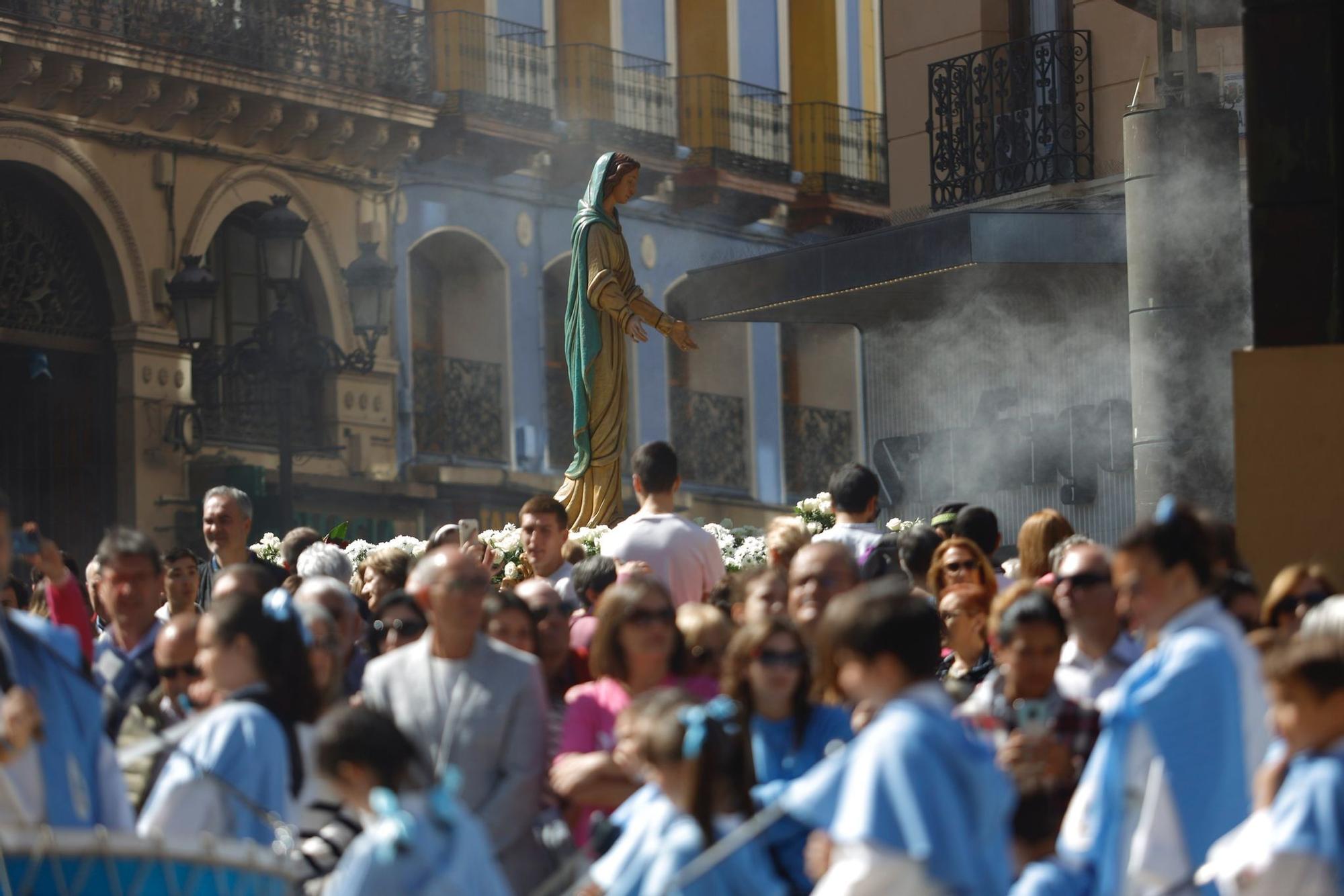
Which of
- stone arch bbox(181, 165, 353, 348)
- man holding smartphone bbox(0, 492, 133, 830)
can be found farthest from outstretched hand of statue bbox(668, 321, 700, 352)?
stone arch bbox(181, 165, 353, 348)

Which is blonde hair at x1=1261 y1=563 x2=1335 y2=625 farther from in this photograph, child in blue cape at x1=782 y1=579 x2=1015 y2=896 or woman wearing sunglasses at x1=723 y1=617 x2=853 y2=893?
child in blue cape at x1=782 y1=579 x2=1015 y2=896

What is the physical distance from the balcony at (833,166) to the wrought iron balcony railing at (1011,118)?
12464 mm

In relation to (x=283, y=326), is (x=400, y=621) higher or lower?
lower

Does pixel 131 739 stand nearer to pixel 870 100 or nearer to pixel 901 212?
pixel 901 212

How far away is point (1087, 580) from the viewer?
682 centimetres

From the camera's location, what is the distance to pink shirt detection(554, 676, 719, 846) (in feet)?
22.5

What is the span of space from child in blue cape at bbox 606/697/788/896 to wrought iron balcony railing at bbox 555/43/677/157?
2201cm

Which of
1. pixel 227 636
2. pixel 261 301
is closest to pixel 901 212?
pixel 261 301

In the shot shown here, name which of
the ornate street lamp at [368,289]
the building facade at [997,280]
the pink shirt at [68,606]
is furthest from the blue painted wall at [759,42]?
the pink shirt at [68,606]

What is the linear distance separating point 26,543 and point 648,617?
1982 millimetres

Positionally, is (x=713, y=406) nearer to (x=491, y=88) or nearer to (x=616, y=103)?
(x=616, y=103)

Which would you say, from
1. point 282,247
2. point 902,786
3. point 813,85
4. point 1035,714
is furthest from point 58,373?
Answer: point 902,786

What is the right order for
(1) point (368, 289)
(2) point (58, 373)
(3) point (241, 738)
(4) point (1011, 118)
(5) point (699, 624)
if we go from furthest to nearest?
1. (2) point (58, 373)
2. (1) point (368, 289)
3. (4) point (1011, 118)
4. (5) point (699, 624)
5. (3) point (241, 738)

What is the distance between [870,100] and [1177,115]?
2180cm
